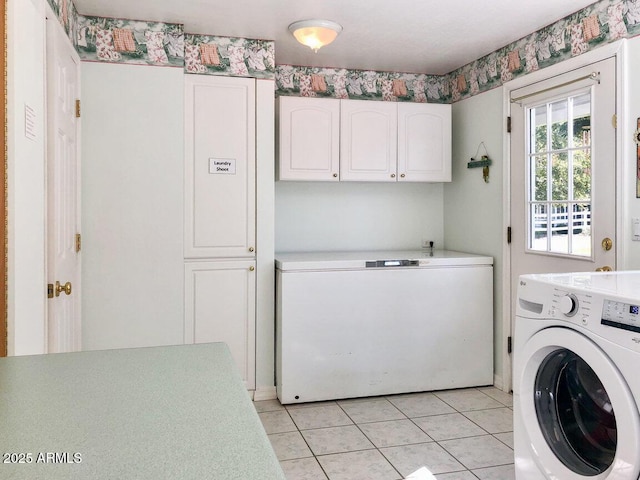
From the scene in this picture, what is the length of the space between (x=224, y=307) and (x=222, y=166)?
93cm

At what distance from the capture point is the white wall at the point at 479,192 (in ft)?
11.9

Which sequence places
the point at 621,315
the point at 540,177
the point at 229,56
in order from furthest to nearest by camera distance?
1. the point at 229,56
2. the point at 540,177
3. the point at 621,315

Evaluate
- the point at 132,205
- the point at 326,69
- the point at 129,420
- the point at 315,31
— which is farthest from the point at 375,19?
the point at 129,420

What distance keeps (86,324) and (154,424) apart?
255cm

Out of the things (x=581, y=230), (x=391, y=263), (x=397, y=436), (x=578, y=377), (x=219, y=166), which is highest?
(x=219, y=166)

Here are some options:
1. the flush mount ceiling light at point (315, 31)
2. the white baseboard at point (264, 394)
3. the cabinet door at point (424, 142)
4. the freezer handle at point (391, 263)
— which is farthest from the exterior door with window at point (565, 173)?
the white baseboard at point (264, 394)

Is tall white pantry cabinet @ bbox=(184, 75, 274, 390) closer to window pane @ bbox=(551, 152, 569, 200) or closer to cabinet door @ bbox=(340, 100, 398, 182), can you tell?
cabinet door @ bbox=(340, 100, 398, 182)

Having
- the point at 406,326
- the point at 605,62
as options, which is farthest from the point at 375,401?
the point at 605,62

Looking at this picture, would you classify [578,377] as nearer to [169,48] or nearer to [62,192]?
[62,192]

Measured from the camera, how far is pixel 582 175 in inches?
116

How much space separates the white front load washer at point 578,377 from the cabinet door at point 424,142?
1.83m

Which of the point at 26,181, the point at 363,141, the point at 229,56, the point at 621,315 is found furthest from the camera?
the point at 363,141

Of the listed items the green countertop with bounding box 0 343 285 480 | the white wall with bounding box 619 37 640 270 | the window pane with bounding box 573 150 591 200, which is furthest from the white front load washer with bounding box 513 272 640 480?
the green countertop with bounding box 0 343 285 480

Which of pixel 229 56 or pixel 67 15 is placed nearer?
pixel 67 15
